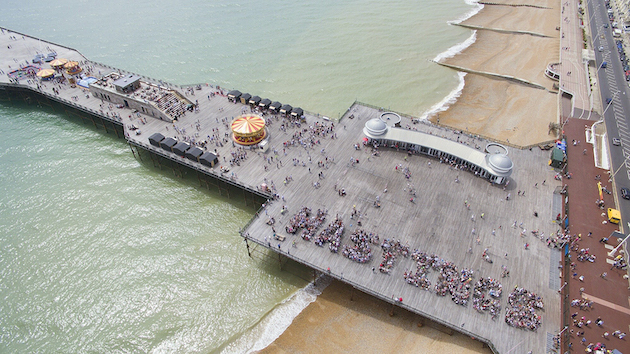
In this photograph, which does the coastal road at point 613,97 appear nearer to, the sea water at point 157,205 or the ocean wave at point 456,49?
the sea water at point 157,205

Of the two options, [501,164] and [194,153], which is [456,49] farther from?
[194,153]

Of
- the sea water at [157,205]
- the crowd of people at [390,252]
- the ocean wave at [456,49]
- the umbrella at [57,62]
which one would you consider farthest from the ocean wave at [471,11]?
the umbrella at [57,62]

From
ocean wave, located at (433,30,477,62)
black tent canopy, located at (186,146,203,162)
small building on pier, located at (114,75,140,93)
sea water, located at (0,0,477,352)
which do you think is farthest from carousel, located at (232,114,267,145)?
ocean wave, located at (433,30,477,62)

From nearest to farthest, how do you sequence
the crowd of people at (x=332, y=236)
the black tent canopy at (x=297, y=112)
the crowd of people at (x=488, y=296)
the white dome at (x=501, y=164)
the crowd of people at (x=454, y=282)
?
the crowd of people at (x=488, y=296)
the crowd of people at (x=454, y=282)
the crowd of people at (x=332, y=236)
the white dome at (x=501, y=164)
the black tent canopy at (x=297, y=112)

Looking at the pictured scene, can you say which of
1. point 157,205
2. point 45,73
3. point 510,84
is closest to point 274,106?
point 157,205

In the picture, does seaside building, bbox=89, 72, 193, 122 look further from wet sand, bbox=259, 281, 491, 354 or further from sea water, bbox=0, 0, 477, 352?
wet sand, bbox=259, 281, 491, 354

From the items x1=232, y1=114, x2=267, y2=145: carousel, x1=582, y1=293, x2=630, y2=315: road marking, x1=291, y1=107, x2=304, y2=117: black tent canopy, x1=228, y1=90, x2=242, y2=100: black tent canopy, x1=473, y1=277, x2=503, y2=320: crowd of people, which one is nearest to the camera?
x1=473, y1=277, x2=503, y2=320: crowd of people

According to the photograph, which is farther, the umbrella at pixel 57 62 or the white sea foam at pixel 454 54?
the umbrella at pixel 57 62
